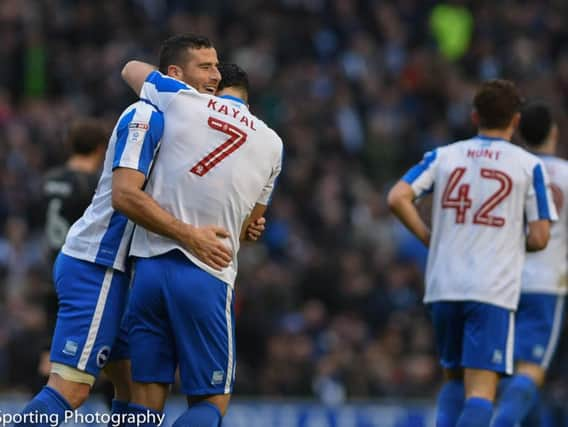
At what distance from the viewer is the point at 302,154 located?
56.9 feet

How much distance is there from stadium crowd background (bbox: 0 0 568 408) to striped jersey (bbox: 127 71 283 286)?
260 inches

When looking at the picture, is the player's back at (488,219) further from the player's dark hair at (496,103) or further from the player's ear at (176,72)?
the player's ear at (176,72)

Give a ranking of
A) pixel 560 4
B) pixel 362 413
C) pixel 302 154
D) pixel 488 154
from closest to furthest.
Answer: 1. pixel 488 154
2. pixel 362 413
3. pixel 302 154
4. pixel 560 4

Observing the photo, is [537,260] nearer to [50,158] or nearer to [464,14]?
[50,158]

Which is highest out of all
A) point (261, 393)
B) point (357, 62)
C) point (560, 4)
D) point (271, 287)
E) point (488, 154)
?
point (560, 4)

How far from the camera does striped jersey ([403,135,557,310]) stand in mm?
8070

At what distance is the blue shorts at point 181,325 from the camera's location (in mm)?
6707

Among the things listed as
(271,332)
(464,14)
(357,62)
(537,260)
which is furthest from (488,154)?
(464,14)

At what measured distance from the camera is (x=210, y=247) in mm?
6711

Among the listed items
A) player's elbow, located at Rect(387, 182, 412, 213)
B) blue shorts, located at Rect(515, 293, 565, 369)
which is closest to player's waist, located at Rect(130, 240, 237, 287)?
player's elbow, located at Rect(387, 182, 412, 213)

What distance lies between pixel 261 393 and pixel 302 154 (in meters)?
4.41

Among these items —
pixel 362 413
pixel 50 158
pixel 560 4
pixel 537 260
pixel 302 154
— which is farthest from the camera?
pixel 560 4

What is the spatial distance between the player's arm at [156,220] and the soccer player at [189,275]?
0.26ft

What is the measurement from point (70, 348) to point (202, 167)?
50.1 inches
